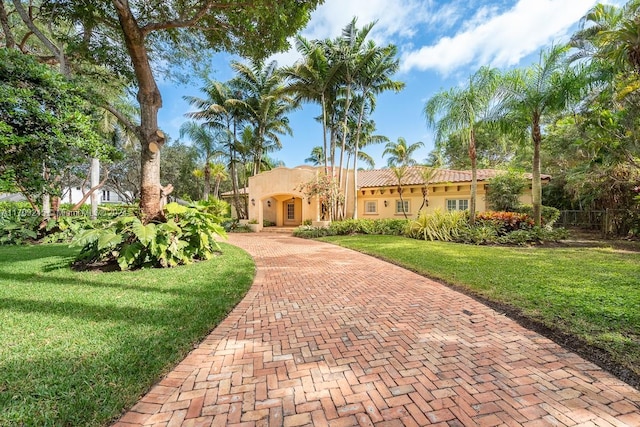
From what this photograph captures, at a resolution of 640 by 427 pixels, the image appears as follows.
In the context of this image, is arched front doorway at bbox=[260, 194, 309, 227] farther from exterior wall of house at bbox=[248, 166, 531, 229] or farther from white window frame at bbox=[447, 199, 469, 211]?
white window frame at bbox=[447, 199, 469, 211]

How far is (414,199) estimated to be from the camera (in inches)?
752

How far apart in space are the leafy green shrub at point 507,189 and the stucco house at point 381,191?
2.39 ft

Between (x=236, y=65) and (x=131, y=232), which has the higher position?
(x=236, y=65)

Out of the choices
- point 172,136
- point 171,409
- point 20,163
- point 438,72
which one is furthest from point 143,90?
point 172,136

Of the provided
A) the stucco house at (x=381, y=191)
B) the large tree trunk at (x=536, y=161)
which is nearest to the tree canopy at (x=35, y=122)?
the stucco house at (x=381, y=191)

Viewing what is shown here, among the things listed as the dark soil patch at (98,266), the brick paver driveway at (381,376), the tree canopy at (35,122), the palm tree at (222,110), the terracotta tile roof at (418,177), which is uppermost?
the palm tree at (222,110)

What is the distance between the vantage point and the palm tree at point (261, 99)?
20234mm

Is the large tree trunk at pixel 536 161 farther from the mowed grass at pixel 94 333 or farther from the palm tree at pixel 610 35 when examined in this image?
the mowed grass at pixel 94 333

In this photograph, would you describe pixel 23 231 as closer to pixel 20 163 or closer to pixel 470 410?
pixel 20 163

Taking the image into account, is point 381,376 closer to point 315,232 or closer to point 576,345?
point 576,345

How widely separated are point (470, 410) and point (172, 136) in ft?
103

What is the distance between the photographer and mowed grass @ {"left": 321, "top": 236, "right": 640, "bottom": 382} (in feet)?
11.1

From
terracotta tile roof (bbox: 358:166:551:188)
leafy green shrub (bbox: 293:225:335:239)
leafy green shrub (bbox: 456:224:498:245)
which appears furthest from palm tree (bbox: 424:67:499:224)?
leafy green shrub (bbox: 293:225:335:239)

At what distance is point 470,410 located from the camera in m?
2.15
